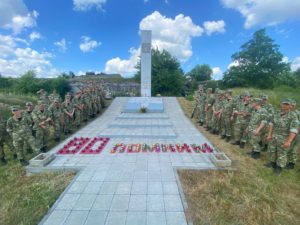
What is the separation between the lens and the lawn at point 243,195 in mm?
3342

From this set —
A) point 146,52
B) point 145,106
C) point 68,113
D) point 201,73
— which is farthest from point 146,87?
point 201,73

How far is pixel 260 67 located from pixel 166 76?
14.7m

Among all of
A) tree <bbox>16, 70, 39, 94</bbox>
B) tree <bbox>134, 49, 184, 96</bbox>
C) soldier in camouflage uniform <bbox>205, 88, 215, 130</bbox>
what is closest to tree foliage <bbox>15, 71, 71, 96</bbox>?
tree <bbox>16, 70, 39, 94</bbox>

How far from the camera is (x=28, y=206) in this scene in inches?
143

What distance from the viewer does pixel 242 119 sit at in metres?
6.51

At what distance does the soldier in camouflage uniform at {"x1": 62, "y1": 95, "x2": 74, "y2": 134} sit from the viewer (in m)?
8.17

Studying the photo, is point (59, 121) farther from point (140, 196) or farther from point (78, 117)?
point (140, 196)

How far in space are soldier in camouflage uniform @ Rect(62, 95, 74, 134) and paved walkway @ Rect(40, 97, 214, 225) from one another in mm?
812

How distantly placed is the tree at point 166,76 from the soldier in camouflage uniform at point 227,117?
18665mm

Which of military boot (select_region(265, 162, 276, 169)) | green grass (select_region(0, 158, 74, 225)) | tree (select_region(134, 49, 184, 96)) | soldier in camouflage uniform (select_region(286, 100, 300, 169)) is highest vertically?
tree (select_region(134, 49, 184, 96))

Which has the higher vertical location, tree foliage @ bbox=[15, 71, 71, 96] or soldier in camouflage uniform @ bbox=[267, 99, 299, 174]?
tree foliage @ bbox=[15, 71, 71, 96]

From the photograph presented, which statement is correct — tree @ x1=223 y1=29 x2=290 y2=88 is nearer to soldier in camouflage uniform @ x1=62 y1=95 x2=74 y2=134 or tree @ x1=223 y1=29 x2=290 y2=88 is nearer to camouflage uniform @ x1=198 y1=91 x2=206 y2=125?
camouflage uniform @ x1=198 y1=91 x2=206 y2=125

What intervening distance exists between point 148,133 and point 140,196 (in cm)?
467

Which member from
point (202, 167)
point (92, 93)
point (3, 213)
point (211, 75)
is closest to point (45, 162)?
point (3, 213)
